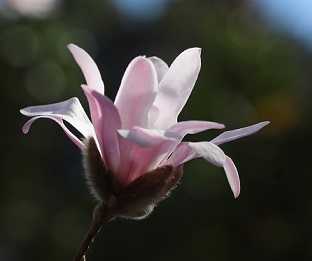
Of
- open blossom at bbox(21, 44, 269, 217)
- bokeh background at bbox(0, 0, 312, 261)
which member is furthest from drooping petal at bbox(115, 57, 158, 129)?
bokeh background at bbox(0, 0, 312, 261)

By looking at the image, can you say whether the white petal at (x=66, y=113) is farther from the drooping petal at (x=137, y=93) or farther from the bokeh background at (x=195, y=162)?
the bokeh background at (x=195, y=162)

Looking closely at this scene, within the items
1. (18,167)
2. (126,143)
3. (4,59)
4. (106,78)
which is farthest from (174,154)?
(106,78)

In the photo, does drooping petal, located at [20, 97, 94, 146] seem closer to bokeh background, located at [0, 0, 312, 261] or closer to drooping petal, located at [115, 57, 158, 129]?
drooping petal, located at [115, 57, 158, 129]

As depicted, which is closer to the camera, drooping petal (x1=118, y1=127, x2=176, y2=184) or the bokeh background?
drooping petal (x1=118, y1=127, x2=176, y2=184)

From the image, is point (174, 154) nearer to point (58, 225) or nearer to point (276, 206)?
point (276, 206)

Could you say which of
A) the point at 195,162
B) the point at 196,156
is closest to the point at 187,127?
the point at 196,156

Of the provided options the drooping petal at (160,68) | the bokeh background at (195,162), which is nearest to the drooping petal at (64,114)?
the drooping petal at (160,68)
